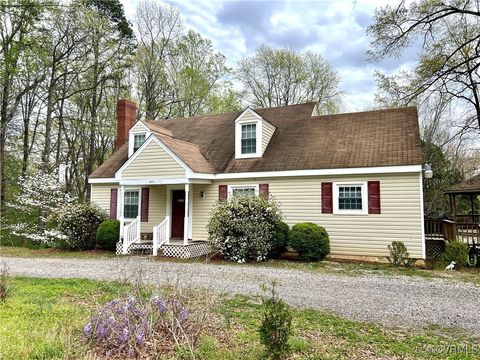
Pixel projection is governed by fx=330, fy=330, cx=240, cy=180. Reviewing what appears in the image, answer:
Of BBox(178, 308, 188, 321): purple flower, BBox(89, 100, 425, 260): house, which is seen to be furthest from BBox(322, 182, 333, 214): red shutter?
BBox(178, 308, 188, 321): purple flower

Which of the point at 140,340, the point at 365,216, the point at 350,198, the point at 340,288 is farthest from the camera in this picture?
the point at 350,198

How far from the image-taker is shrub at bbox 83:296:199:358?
369 cm

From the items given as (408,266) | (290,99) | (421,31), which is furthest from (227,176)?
(290,99)

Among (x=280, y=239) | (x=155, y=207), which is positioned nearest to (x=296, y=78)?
(x=155, y=207)

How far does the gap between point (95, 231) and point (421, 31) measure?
598 inches

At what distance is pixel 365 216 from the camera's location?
37.6ft

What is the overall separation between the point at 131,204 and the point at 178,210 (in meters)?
2.25

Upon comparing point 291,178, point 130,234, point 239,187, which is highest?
point 291,178

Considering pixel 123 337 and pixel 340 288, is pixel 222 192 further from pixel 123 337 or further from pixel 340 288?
pixel 123 337

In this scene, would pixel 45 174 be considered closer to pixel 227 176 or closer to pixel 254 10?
pixel 227 176

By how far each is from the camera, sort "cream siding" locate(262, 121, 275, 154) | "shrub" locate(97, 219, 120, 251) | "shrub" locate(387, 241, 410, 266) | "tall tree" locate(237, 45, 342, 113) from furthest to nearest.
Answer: "tall tree" locate(237, 45, 342, 113) < "cream siding" locate(262, 121, 275, 154) < "shrub" locate(97, 219, 120, 251) < "shrub" locate(387, 241, 410, 266)

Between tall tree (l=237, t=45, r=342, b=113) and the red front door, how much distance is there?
54.4 feet

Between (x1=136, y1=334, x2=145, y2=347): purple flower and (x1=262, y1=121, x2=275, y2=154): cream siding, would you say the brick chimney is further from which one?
(x1=136, y1=334, x2=145, y2=347): purple flower

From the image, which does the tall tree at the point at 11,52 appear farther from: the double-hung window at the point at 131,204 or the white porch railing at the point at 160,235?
the white porch railing at the point at 160,235
